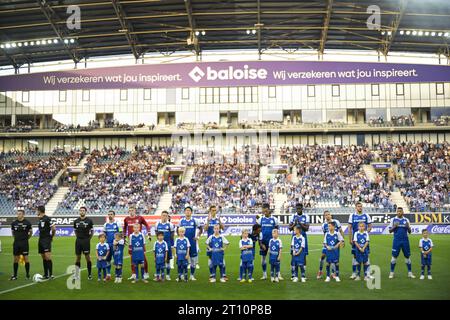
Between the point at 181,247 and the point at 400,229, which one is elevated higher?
the point at 400,229

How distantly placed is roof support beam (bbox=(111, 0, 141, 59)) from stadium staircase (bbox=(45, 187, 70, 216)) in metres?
16.5

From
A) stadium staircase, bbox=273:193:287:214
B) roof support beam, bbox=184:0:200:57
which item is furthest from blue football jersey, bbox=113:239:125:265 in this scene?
roof support beam, bbox=184:0:200:57

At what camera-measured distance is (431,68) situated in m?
48.0

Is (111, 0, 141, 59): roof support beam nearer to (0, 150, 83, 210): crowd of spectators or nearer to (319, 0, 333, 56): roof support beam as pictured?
(0, 150, 83, 210): crowd of spectators

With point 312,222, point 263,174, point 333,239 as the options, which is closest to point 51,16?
point 263,174

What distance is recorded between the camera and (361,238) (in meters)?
14.6

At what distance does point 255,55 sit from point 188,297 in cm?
4477

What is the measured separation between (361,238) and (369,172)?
115 ft

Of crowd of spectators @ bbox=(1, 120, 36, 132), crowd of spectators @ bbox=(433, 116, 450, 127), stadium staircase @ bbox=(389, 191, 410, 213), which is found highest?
crowd of spectators @ bbox=(1, 120, 36, 132)

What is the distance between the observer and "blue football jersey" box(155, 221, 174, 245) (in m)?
15.1

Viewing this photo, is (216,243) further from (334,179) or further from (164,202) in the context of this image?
(334,179)

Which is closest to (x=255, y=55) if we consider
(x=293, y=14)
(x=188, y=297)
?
(x=293, y=14)

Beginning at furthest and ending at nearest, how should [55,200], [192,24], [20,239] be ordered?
[55,200] < [192,24] < [20,239]

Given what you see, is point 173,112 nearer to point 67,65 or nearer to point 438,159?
point 67,65
